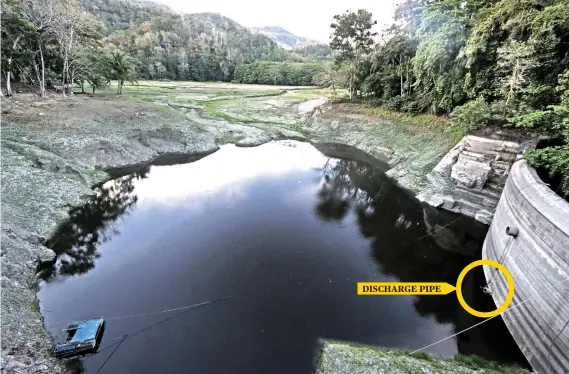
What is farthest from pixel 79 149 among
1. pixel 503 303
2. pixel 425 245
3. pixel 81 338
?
pixel 503 303

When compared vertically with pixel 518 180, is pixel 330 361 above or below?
below

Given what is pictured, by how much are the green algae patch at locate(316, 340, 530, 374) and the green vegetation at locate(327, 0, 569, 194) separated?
11.3m

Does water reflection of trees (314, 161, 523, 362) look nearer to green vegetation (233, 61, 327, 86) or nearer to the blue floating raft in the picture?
the blue floating raft

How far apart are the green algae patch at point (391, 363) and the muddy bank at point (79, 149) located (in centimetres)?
1081

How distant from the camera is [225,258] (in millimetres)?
20469

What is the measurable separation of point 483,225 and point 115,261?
27133 mm

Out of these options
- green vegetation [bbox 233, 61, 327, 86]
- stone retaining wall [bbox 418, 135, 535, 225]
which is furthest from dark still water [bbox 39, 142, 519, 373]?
green vegetation [bbox 233, 61, 327, 86]

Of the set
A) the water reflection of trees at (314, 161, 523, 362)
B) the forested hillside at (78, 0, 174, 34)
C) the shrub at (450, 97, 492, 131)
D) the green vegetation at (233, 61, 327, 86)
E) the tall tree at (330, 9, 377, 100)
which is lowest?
the water reflection of trees at (314, 161, 523, 362)

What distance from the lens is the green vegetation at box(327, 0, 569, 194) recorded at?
23078 mm

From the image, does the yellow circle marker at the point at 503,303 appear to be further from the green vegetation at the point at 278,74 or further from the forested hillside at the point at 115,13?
the forested hillside at the point at 115,13

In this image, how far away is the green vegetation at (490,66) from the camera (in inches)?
909

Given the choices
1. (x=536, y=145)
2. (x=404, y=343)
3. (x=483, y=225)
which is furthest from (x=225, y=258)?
(x=536, y=145)

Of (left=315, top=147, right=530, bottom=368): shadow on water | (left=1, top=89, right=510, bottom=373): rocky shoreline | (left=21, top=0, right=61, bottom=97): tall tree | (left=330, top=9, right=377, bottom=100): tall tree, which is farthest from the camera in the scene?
(left=330, top=9, right=377, bottom=100): tall tree

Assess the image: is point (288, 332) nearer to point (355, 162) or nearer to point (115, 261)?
point (115, 261)
